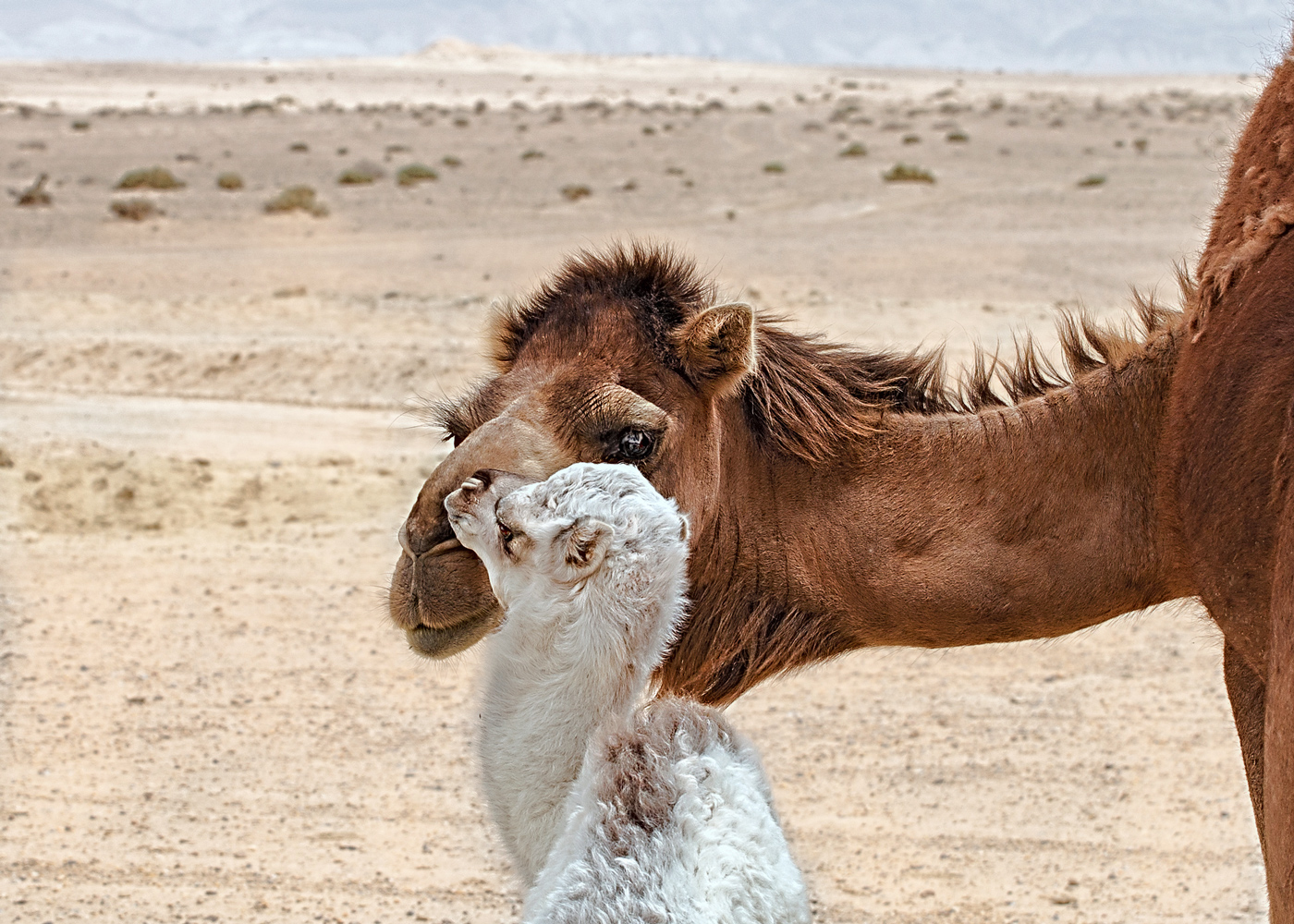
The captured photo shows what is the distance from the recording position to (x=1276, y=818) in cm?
276

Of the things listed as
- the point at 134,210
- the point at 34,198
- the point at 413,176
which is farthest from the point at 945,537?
the point at 413,176

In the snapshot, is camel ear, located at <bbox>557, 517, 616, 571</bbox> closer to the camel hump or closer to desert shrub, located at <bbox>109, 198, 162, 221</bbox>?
the camel hump

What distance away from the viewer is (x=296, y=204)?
26062mm

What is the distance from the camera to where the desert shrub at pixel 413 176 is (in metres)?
31.4

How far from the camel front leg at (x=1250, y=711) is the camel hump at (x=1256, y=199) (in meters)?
0.80

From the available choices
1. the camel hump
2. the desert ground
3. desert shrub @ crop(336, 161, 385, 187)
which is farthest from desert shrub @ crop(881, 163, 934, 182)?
the camel hump

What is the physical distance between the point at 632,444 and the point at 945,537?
2.65 feet

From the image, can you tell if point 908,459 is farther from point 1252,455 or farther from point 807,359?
point 1252,455

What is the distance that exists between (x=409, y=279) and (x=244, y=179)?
1466 cm

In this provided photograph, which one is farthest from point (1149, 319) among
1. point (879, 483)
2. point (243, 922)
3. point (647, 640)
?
point (243, 922)

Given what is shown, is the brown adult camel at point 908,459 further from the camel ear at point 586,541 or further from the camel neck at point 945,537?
the camel ear at point 586,541

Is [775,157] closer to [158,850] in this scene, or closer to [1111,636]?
[1111,636]

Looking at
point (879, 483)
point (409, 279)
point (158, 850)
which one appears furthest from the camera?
point (409, 279)

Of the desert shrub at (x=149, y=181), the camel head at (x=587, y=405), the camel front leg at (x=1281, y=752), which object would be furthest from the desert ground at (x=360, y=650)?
the desert shrub at (x=149, y=181)
